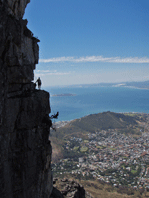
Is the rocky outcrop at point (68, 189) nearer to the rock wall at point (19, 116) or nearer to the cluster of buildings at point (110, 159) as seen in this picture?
the rock wall at point (19, 116)

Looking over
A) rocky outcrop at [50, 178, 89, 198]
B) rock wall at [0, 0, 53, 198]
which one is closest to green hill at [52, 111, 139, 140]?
rocky outcrop at [50, 178, 89, 198]

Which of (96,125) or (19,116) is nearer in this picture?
(19,116)

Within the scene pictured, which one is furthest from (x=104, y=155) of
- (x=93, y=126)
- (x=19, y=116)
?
(x=19, y=116)

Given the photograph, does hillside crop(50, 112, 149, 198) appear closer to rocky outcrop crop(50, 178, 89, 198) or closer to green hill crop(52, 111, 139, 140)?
green hill crop(52, 111, 139, 140)

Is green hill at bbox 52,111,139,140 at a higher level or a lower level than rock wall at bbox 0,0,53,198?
lower

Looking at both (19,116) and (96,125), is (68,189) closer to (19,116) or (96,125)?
(19,116)

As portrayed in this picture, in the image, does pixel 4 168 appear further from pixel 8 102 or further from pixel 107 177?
pixel 107 177

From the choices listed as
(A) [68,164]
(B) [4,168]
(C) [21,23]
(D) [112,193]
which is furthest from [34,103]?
(A) [68,164]

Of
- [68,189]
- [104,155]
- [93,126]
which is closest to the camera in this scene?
[68,189]

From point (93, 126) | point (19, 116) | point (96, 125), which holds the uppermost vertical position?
point (19, 116)

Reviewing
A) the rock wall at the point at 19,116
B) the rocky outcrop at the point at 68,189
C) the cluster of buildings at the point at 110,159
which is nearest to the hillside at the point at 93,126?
the cluster of buildings at the point at 110,159
